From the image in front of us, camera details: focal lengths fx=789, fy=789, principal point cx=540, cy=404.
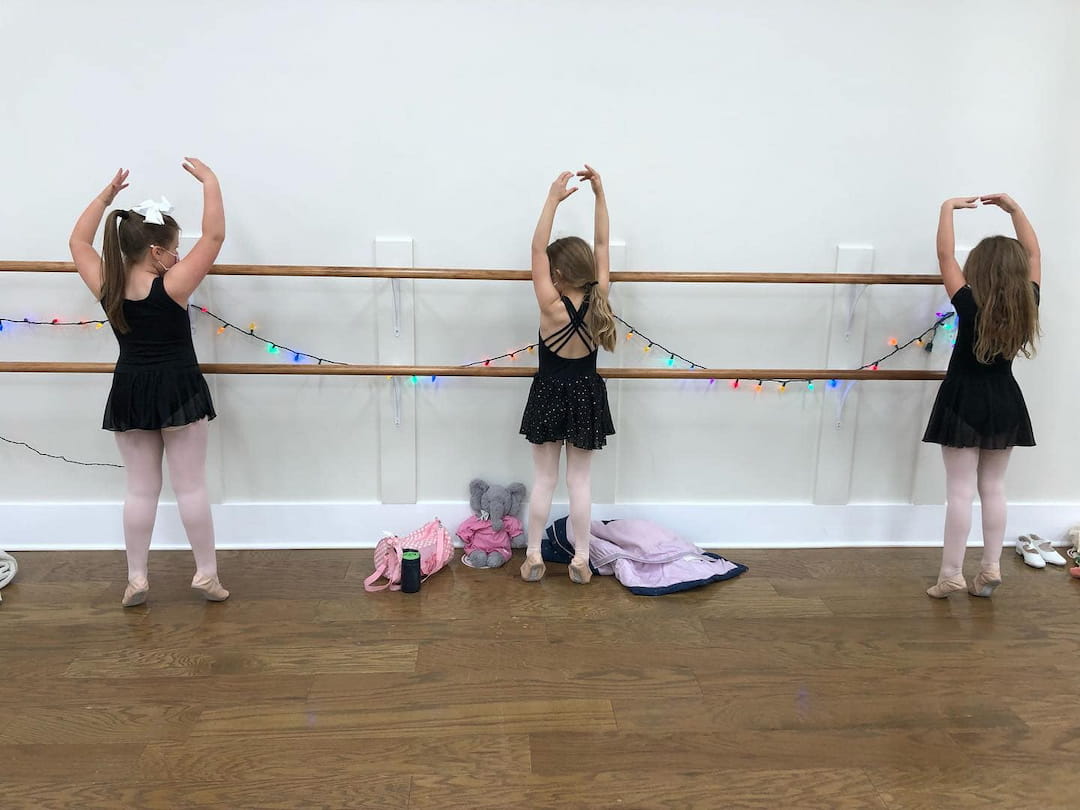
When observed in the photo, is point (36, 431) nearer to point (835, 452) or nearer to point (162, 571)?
point (162, 571)

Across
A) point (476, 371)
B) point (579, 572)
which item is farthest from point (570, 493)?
point (476, 371)

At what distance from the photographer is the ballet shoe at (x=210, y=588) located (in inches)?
90.1

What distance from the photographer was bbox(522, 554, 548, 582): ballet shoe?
2.48 m

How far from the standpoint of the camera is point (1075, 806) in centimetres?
154

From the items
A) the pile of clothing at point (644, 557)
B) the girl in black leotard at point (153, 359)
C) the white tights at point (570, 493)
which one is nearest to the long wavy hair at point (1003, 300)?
the pile of clothing at point (644, 557)

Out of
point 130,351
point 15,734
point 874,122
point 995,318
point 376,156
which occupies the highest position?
point 874,122

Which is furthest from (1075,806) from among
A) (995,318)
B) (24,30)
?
(24,30)

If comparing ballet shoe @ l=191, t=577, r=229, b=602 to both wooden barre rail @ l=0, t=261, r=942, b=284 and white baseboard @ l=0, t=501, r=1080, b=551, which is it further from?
wooden barre rail @ l=0, t=261, r=942, b=284

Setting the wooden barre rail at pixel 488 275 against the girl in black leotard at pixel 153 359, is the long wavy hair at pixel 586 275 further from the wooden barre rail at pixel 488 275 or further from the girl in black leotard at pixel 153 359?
the girl in black leotard at pixel 153 359

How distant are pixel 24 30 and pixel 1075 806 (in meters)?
3.35

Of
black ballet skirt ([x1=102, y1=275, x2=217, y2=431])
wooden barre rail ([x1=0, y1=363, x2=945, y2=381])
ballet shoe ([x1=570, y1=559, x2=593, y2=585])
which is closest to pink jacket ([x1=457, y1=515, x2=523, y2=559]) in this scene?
ballet shoe ([x1=570, y1=559, x2=593, y2=585])

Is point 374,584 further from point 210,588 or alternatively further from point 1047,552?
point 1047,552

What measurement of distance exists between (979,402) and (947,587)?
22.8 inches

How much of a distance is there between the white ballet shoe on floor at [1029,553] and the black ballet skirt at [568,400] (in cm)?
155
